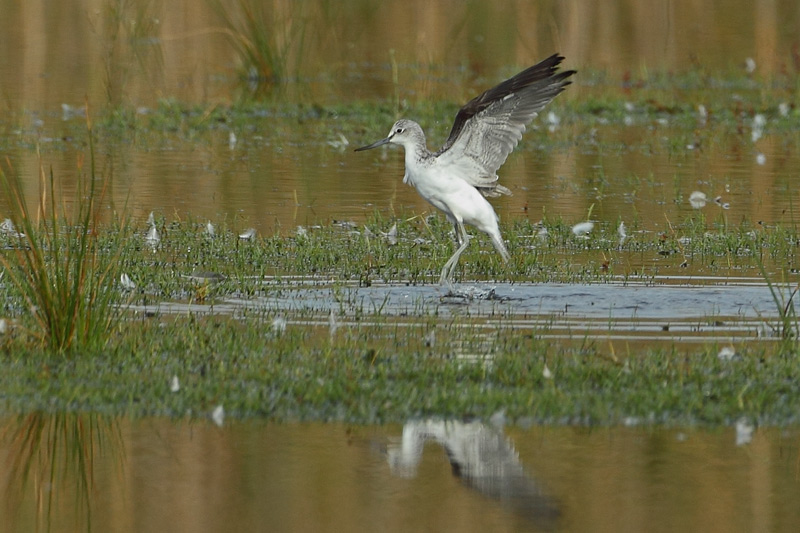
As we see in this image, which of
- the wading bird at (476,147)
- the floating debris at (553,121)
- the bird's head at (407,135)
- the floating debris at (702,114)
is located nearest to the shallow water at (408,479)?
the wading bird at (476,147)

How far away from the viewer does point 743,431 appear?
20.3 feet

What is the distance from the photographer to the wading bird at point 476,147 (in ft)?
31.6

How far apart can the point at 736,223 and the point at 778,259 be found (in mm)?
1785

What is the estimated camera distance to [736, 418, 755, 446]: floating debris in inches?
239

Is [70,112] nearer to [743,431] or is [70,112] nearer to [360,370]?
[360,370]

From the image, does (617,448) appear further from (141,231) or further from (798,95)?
(798,95)

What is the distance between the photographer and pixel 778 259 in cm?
1055

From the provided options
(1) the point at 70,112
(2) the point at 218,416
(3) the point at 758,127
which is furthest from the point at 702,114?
(2) the point at 218,416

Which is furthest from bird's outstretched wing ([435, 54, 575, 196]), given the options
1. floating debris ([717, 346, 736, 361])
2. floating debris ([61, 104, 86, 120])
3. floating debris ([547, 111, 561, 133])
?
floating debris ([61, 104, 86, 120])

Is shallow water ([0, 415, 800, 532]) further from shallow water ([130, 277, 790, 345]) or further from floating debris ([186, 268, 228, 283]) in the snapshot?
floating debris ([186, 268, 228, 283])

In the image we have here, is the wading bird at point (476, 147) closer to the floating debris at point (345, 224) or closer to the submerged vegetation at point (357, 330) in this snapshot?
the submerged vegetation at point (357, 330)

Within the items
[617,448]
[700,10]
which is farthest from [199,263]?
[700,10]

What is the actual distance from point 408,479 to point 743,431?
1.50 meters

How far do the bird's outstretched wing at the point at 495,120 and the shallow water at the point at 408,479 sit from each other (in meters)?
3.82
